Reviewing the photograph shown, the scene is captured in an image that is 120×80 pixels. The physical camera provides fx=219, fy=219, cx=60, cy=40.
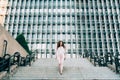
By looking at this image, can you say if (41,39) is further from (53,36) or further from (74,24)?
(74,24)

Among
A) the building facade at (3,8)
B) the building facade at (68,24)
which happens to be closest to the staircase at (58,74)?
the building facade at (68,24)

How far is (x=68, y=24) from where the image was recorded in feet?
191

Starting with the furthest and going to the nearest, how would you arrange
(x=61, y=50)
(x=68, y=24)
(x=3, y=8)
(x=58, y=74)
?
(x=3, y=8)
(x=68, y=24)
(x=61, y=50)
(x=58, y=74)

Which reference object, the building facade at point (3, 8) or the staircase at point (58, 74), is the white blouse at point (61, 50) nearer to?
the staircase at point (58, 74)

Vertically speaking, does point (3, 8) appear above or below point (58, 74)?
above

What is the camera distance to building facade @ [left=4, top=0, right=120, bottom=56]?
2199 inches

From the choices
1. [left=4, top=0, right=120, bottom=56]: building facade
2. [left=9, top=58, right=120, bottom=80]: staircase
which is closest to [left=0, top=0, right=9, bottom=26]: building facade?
[left=4, top=0, right=120, bottom=56]: building facade

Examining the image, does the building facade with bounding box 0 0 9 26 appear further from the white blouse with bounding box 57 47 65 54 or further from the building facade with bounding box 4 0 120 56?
the white blouse with bounding box 57 47 65 54

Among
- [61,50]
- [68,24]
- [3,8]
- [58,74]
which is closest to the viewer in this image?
[58,74]

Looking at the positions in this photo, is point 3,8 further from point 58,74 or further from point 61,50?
point 58,74

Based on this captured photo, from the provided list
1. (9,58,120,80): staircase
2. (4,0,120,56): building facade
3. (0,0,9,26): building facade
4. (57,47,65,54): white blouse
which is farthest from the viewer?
(0,0,9,26): building facade

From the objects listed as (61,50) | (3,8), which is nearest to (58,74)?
(61,50)

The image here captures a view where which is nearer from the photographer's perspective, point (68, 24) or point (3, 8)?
point (68, 24)

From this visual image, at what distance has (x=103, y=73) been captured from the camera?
10.6 m
